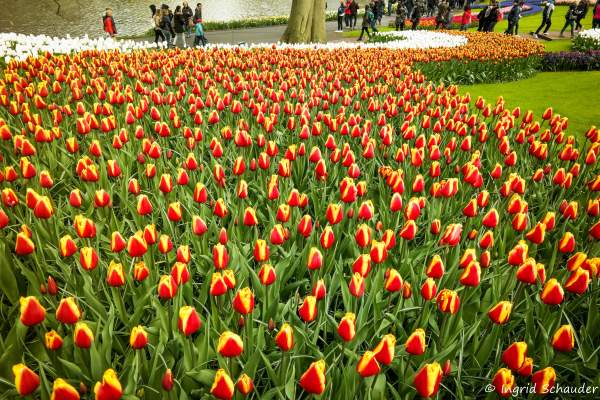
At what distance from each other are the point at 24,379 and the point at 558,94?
12.0m

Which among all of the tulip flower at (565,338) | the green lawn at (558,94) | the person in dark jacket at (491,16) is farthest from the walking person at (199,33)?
the tulip flower at (565,338)

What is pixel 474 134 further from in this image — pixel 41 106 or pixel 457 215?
pixel 41 106

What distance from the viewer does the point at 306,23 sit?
16.8 m

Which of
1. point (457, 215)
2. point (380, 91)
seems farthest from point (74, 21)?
point (457, 215)

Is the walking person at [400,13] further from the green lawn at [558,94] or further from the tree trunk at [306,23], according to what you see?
the green lawn at [558,94]

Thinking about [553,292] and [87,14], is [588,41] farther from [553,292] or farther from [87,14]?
[87,14]

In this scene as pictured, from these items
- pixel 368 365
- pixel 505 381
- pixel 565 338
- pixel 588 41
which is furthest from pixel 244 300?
pixel 588 41

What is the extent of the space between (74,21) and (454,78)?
34985 mm

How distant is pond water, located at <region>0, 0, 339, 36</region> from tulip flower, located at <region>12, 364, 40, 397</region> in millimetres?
27653

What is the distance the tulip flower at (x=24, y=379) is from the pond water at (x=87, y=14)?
90.7 ft

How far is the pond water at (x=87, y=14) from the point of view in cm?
3116

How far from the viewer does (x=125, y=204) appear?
3320 millimetres

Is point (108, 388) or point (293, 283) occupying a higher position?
point (108, 388)

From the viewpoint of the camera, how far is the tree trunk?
54.4 feet
